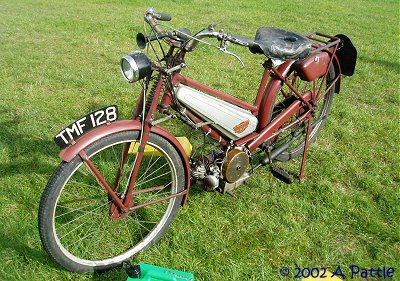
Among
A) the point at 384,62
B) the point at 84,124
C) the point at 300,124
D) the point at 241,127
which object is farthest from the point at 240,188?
the point at 384,62

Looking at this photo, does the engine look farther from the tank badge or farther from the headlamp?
the headlamp

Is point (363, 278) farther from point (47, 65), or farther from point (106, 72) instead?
point (47, 65)

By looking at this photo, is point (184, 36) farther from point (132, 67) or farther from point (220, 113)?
point (220, 113)

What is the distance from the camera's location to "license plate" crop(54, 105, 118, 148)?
2.00m

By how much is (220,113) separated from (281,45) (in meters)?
0.61

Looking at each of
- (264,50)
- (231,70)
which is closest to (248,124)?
(264,50)

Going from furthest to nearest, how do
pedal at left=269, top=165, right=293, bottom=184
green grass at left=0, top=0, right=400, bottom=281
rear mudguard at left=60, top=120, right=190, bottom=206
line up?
pedal at left=269, top=165, right=293, bottom=184 < green grass at left=0, top=0, right=400, bottom=281 < rear mudguard at left=60, top=120, right=190, bottom=206

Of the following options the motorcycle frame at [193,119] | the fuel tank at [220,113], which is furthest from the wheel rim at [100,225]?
the fuel tank at [220,113]

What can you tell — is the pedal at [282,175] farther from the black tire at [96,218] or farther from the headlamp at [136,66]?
the headlamp at [136,66]

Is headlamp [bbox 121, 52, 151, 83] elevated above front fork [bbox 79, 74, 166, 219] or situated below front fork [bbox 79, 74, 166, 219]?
above

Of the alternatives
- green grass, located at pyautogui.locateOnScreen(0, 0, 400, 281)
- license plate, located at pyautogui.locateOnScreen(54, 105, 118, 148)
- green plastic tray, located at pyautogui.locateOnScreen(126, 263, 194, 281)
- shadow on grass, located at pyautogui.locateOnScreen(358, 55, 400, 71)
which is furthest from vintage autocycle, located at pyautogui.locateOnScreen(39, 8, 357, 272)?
shadow on grass, located at pyautogui.locateOnScreen(358, 55, 400, 71)

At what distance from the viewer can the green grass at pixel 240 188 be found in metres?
2.54

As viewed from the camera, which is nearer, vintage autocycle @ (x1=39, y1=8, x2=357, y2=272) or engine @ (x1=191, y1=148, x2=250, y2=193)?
vintage autocycle @ (x1=39, y1=8, x2=357, y2=272)

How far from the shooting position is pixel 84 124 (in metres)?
2.06
